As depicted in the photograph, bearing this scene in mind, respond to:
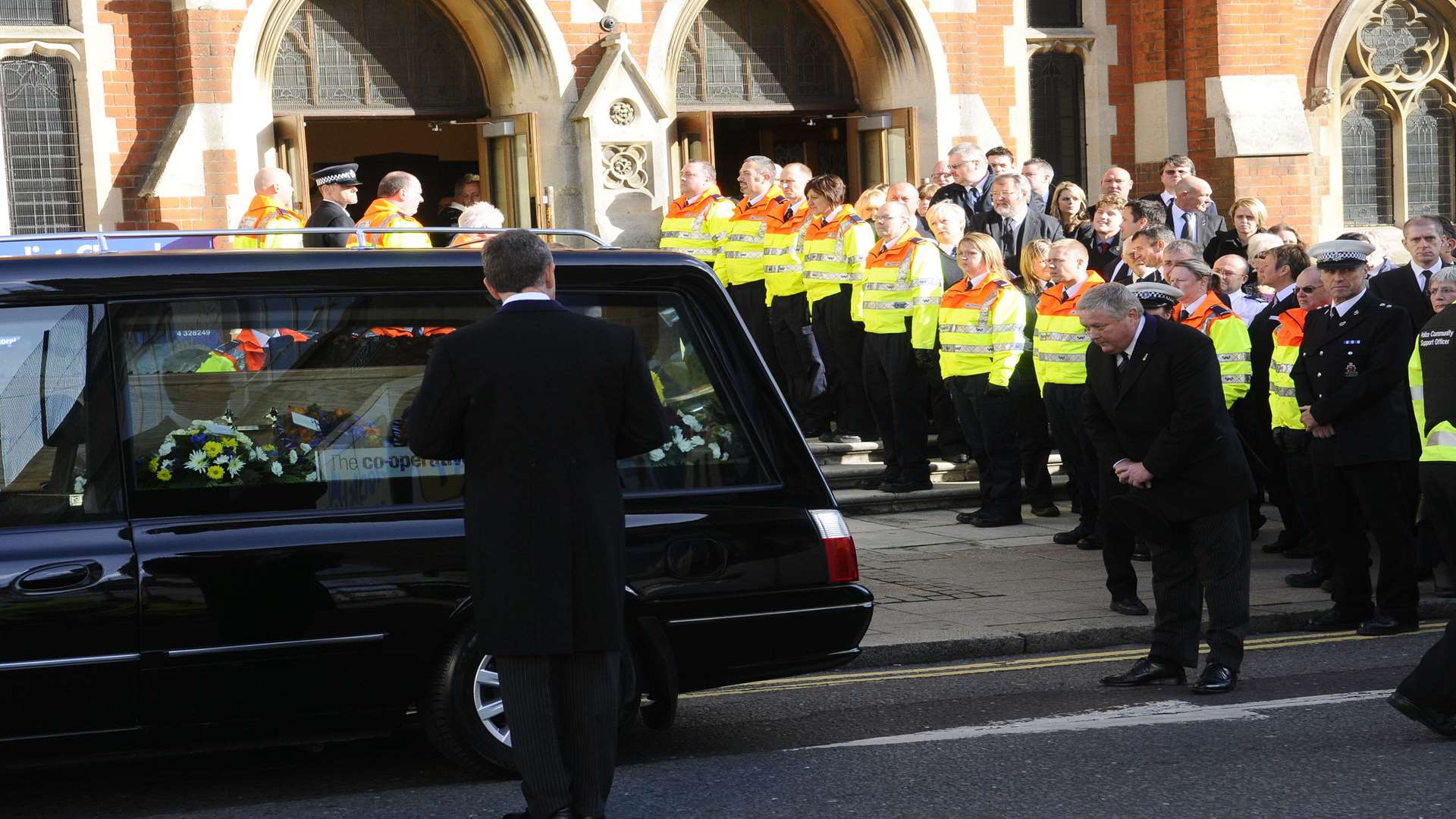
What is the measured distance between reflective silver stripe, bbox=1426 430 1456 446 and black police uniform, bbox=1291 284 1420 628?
1320 mm

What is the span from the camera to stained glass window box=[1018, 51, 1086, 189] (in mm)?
17922

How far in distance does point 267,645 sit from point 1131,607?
15.6 ft

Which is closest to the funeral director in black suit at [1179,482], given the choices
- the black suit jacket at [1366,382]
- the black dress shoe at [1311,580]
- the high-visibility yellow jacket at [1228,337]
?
the black suit jacket at [1366,382]

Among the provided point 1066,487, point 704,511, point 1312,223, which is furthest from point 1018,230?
point 704,511

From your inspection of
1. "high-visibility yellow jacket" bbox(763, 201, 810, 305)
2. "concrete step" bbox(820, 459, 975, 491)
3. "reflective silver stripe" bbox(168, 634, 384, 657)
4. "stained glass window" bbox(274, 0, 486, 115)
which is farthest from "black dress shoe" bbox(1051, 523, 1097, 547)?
"stained glass window" bbox(274, 0, 486, 115)

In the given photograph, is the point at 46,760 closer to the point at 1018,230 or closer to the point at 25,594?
the point at 25,594

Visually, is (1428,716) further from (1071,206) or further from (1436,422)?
(1071,206)

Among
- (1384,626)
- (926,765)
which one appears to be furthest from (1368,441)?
(926,765)

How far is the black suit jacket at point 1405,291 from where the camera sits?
406 inches

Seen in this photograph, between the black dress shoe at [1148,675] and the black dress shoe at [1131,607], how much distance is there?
4.60ft

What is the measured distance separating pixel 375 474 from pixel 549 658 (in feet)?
3.63

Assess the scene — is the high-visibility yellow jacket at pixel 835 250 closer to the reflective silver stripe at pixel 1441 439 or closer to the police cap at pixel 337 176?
the police cap at pixel 337 176

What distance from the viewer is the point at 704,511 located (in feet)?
19.3

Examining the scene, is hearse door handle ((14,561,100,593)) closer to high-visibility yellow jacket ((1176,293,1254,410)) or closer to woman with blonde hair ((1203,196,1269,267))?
high-visibility yellow jacket ((1176,293,1254,410))
